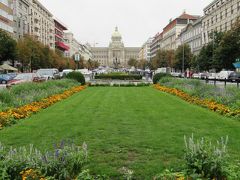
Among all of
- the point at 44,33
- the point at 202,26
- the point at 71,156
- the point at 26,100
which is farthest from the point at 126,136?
the point at 44,33

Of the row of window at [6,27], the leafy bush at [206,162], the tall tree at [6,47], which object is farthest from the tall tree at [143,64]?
the leafy bush at [206,162]

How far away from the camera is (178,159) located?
730 centimetres

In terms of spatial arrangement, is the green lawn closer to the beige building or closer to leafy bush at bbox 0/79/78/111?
leafy bush at bbox 0/79/78/111

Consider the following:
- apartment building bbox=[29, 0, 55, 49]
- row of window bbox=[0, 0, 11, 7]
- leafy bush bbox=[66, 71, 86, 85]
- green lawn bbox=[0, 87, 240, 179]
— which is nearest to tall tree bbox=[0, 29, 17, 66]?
row of window bbox=[0, 0, 11, 7]

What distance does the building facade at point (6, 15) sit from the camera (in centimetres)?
6781

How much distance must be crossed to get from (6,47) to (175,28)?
258ft

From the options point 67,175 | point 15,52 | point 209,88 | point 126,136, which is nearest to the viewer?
point 67,175

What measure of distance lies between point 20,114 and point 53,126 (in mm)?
2832

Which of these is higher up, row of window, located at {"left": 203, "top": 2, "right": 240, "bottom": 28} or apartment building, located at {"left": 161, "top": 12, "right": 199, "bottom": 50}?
apartment building, located at {"left": 161, "top": 12, "right": 199, "bottom": 50}

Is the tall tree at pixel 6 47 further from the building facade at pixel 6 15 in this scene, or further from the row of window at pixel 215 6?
the row of window at pixel 215 6

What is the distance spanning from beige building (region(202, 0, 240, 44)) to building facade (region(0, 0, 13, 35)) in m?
41.3

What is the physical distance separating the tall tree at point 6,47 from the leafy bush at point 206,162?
55880 millimetres

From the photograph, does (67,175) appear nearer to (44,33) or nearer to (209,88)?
(209,88)

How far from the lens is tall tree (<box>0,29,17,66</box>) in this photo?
190 feet
